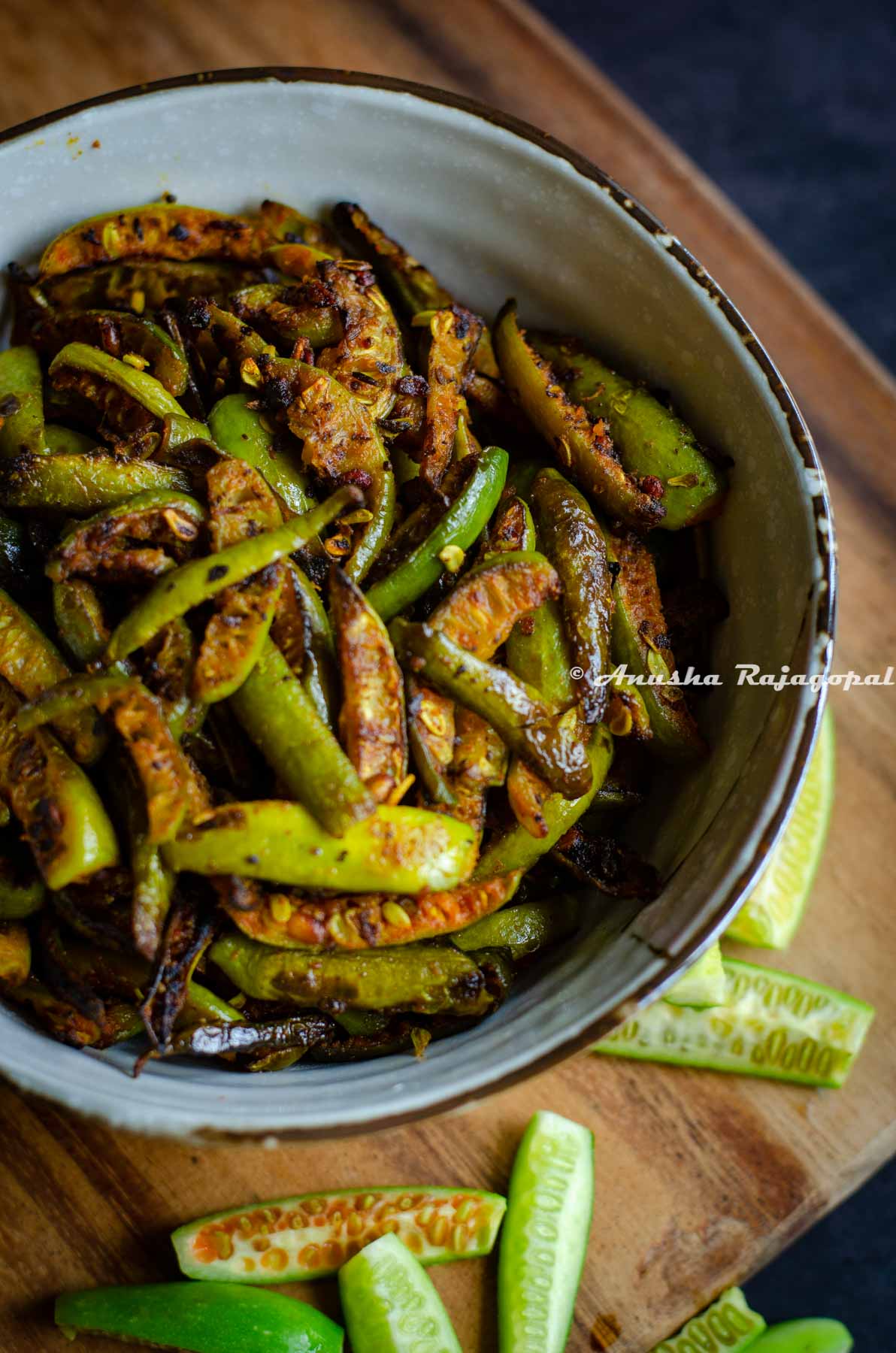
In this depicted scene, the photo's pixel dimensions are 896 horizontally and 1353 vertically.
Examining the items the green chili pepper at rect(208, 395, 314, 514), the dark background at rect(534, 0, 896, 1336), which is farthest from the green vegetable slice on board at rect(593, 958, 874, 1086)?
the dark background at rect(534, 0, 896, 1336)

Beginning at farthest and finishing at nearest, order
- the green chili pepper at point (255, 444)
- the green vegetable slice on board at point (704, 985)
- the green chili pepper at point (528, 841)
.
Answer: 1. the green vegetable slice on board at point (704, 985)
2. the green chili pepper at point (255, 444)
3. the green chili pepper at point (528, 841)

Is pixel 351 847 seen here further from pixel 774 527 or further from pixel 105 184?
pixel 105 184

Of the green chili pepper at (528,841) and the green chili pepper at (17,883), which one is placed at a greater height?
the green chili pepper at (528,841)

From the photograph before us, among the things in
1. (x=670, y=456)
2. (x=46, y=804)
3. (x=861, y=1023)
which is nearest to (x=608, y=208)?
(x=670, y=456)

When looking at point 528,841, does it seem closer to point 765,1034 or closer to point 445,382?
point 445,382

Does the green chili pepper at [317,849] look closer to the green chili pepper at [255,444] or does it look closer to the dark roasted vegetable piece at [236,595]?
the dark roasted vegetable piece at [236,595]

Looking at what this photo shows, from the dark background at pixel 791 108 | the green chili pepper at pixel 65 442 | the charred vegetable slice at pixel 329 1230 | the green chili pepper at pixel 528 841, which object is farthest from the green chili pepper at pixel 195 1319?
the dark background at pixel 791 108
